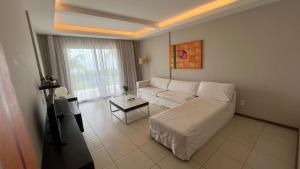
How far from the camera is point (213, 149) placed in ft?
6.37

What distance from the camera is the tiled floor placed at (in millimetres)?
1694

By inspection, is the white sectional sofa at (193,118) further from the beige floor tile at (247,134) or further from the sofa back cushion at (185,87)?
the beige floor tile at (247,134)

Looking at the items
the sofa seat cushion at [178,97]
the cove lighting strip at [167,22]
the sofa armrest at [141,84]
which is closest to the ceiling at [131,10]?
the cove lighting strip at [167,22]

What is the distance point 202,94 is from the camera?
3.04 meters

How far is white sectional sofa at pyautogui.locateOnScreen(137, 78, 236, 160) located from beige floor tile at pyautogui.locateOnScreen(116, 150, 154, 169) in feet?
1.20

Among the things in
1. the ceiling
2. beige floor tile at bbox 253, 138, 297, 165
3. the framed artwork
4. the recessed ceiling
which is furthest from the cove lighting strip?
beige floor tile at bbox 253, 138, 297, 165

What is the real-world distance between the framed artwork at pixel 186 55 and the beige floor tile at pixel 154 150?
2385 millimetres

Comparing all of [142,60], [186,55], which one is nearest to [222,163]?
[186,55]

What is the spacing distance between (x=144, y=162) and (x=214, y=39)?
3053 mm

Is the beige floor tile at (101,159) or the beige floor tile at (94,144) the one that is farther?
the beige floor tile at (94,144)

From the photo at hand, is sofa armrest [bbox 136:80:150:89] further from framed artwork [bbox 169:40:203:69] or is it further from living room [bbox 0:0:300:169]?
framed artwork [bbox 169:40:203:69]

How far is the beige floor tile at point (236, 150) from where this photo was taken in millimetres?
1770

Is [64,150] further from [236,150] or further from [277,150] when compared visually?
[277,150]

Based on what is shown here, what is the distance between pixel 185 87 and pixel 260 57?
170cm
